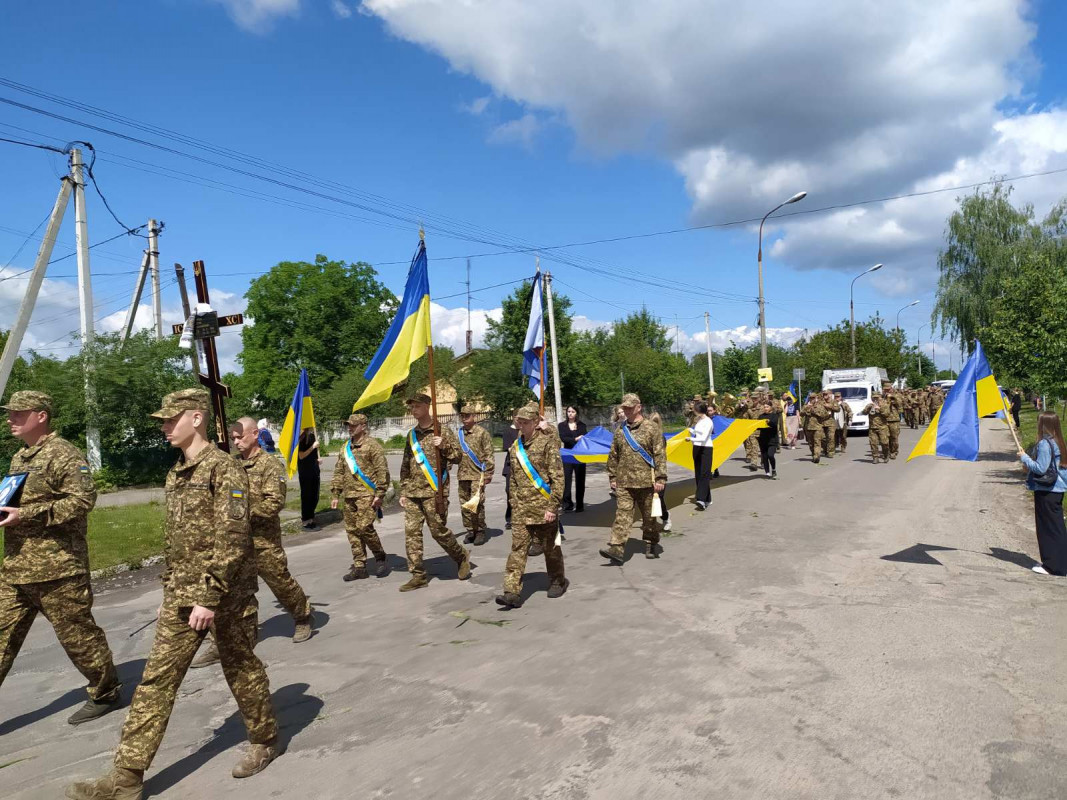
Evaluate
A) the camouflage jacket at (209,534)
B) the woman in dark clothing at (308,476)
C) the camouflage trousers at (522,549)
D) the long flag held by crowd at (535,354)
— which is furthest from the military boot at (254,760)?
the woman in dark clothing at (308,476)

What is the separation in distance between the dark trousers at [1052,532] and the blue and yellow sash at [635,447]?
12.7ft

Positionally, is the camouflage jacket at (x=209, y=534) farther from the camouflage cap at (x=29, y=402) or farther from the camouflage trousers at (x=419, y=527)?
the camouflage trousers at (x=419, y=527)

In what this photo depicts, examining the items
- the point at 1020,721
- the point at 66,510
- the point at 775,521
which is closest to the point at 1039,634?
the point at 1020,721

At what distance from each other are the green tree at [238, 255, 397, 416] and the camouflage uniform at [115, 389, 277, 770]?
143ft

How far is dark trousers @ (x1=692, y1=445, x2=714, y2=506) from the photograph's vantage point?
12055 millimetres

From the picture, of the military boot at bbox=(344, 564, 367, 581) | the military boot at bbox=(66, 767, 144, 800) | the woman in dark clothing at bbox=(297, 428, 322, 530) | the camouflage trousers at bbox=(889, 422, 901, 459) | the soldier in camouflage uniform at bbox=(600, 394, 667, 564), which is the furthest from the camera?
the camouflage trousers at bbox=(889, 422, 901, 459)

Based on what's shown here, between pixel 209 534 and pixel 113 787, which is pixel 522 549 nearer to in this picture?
pixel 209 534

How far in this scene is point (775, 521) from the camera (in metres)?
10.6

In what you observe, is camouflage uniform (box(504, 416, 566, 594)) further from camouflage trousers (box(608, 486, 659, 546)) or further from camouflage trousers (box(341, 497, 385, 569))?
camouflage trousers (box(341, 497, 385, 569))

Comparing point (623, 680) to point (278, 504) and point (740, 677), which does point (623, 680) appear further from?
point (278, 504)

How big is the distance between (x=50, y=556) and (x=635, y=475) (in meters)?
5.88

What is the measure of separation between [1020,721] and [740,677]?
5.14 ft

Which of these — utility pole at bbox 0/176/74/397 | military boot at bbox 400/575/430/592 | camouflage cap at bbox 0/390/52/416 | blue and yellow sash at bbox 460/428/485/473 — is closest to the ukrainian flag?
blue and yellow sash at bbox 460/428/485/473

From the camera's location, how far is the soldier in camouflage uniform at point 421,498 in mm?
7457
